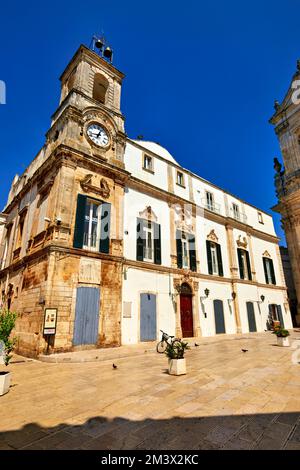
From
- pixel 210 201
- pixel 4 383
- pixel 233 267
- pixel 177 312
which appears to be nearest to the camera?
pixel 4 383

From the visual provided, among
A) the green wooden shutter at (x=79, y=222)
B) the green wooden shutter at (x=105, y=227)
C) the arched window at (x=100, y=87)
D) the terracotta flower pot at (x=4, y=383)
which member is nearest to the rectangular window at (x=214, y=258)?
the green wooden shutter at (x=105, y=227)

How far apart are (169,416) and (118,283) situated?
8.24 meters

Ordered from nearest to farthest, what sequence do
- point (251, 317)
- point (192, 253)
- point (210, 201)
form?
point (192, 253) → point (251, 317) → point (210, 201)

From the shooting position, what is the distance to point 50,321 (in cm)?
912

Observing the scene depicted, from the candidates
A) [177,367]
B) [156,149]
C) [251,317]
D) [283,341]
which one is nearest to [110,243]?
[177,367]

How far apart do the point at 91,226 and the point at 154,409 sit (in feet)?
29.3

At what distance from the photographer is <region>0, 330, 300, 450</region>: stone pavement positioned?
9.94 feet

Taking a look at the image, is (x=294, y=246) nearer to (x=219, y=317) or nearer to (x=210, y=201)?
(x=210, y=201)

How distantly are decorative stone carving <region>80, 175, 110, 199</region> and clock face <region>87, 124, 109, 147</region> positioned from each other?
7.37ft

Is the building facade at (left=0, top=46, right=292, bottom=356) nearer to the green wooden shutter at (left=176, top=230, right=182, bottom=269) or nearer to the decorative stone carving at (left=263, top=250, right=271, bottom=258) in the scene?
the green wooden shutter at (left=176, top=230, right=182, bottom=269)

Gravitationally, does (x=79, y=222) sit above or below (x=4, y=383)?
above

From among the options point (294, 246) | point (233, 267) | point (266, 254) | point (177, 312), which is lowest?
point (177, 312)

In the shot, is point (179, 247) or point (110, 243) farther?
point (179, 247)

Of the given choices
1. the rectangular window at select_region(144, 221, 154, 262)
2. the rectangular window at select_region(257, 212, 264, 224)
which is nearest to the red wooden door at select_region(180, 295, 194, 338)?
the rectangular window at select_region(144, 221, 154, 262)
